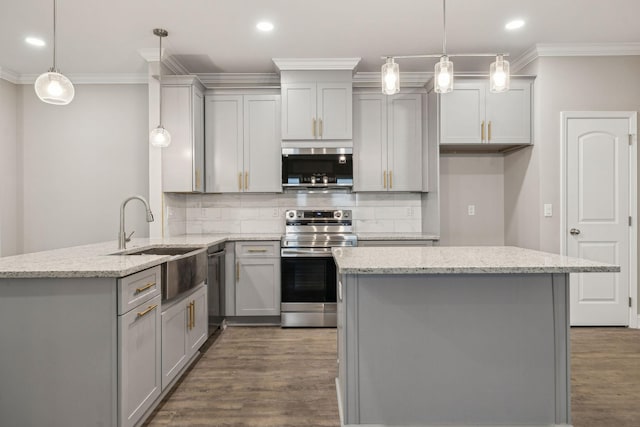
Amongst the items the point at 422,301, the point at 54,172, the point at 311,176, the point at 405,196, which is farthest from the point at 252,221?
the point at 422,301

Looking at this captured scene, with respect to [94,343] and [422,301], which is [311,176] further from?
[94,343]

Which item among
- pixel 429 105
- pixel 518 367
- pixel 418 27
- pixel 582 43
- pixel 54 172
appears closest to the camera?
pixel 518 367

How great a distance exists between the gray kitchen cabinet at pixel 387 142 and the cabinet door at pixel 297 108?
50cm

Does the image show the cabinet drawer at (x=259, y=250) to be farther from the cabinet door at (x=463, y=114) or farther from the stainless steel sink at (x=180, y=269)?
the cabinet door at (x=463, y=114)

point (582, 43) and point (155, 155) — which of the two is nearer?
point (582, 43)

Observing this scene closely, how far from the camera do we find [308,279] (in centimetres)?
383

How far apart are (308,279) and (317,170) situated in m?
1.12

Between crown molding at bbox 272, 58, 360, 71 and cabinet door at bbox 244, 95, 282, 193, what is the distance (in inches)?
14.6

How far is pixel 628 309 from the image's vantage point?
12.2 feet

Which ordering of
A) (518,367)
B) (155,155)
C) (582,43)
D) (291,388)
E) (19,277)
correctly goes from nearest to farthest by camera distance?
(19,277), (518,367), (291,388), (582,43), (155,155)

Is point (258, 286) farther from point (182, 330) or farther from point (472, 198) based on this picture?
point (472, 198)

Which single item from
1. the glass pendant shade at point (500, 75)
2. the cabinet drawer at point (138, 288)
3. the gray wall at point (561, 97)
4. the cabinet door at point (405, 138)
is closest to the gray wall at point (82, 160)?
the cabinet drawer at point (138, 288)

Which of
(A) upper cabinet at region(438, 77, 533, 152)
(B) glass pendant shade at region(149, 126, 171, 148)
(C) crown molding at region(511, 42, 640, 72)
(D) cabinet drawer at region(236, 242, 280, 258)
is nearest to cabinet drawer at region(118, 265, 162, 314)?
(B) glass pendant shade at region(149, 126, 171, 148)

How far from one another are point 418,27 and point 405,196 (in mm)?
1822
